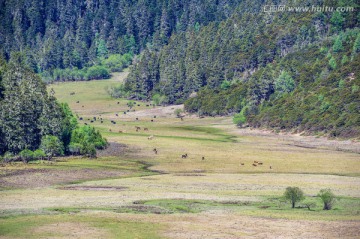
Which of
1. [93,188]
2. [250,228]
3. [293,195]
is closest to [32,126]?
[93,188]

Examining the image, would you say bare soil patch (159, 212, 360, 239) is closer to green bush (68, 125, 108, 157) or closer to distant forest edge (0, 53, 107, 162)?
distant forest edge (0, 53, 107, 162)

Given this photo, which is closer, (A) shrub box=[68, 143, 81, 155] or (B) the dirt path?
(A) shrub box=[68, 143, 81, 155]

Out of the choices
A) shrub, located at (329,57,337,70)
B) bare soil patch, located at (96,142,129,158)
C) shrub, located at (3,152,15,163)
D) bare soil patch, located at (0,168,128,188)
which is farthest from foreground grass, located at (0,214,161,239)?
shrub, located at (329,57,337,70)

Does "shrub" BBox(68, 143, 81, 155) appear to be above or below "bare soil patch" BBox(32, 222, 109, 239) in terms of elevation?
above

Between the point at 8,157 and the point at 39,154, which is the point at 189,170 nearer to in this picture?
the point at 39,154

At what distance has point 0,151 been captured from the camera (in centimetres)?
12319

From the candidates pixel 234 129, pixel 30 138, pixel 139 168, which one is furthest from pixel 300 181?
pixel 234 129

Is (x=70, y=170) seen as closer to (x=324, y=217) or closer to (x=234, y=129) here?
→ (x=324, y=217)

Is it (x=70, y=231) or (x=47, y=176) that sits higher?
(x=47, y=176)

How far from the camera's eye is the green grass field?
65.7m

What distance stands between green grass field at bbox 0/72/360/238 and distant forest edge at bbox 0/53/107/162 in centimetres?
424

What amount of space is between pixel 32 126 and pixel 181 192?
47.2 meters

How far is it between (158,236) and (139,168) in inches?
2020

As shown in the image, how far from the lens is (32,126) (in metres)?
128
